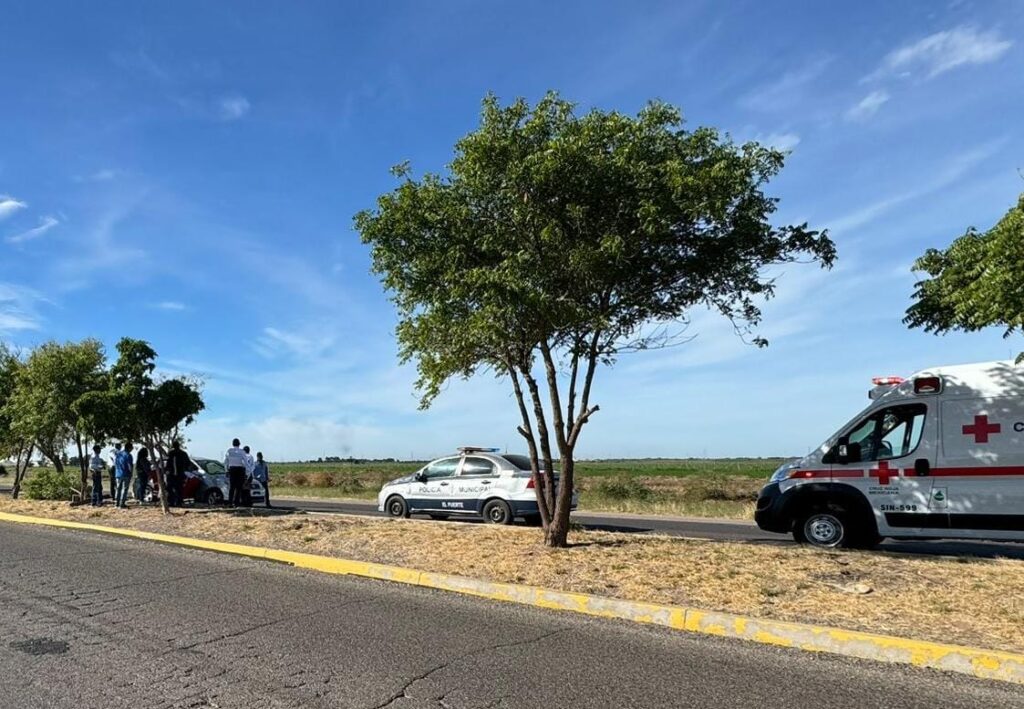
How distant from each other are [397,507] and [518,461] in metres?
3.56

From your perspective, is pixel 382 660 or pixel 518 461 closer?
pixel 382 660

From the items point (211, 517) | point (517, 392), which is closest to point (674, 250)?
point (517, 392)

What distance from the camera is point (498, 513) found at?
14.6m

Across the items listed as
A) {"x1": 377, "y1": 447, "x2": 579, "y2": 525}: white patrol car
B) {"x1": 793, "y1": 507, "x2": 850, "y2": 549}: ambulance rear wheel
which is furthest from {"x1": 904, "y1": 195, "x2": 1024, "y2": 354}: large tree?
{"x1": 377, "y1": 447, "x2": 579, "y2": 525}: white patrol car

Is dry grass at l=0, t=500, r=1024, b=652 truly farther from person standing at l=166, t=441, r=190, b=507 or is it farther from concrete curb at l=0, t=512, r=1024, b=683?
person standing at l=166, t=441, r=190, b=507

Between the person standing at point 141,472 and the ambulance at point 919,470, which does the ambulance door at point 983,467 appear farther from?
the person standing at point 141,472

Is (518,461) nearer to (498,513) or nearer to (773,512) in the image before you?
(498,513)

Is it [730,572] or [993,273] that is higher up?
[993,273]

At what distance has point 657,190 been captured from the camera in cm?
845

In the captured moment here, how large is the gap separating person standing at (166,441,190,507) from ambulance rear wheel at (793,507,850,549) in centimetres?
1454

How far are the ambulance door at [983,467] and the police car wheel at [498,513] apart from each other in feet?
24.9

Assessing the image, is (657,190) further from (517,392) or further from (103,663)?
(103,663)

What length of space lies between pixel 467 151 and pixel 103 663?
6309 mm

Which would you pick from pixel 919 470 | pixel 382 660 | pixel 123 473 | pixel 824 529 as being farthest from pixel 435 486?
pixel 382 660
